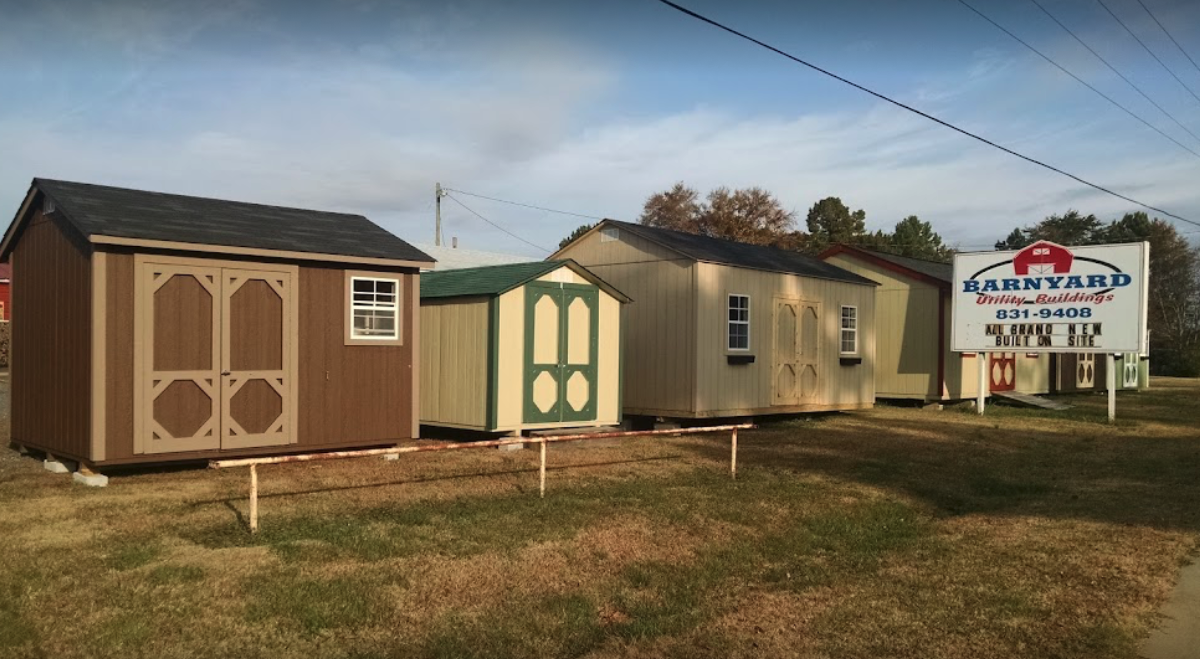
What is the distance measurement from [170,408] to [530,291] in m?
5.74

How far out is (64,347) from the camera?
1112 centimetres

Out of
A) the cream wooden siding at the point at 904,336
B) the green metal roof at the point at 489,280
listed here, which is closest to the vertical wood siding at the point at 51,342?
the green metal roof at the point at 489,280

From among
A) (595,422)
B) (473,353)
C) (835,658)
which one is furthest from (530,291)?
(835,658)

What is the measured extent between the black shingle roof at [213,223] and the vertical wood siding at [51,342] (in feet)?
1.47

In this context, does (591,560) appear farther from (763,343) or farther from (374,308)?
(763,343)

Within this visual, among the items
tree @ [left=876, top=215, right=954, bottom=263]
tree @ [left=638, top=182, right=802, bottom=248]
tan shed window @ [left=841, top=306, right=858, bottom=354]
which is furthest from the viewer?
tree @ [left=876, top=215, right=954, bottom=263]

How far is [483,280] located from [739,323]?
5.77 m

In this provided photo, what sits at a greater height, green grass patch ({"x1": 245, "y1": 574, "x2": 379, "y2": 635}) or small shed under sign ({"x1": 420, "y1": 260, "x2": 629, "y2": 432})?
small shed under sign ({"x1": 420, "y1": 260, "x2": 629, "y2": 432})

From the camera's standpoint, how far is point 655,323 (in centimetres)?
1825

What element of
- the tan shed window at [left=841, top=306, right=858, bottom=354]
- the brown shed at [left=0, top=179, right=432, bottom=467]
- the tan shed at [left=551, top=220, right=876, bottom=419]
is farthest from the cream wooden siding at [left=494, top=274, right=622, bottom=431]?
the tan shed window at [left=841, top=306, right=858, bottom=354]

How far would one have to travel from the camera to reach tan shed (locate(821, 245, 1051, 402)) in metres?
24.5

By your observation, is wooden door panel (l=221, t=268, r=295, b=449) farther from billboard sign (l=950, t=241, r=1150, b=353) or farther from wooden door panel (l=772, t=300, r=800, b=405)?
billboard sign (l=950, t=241, r=1150, b=353)

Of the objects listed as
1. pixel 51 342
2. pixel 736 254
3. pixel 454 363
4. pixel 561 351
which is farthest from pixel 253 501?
pixel 736 254

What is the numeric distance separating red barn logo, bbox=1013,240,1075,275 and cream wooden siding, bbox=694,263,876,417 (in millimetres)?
3732
